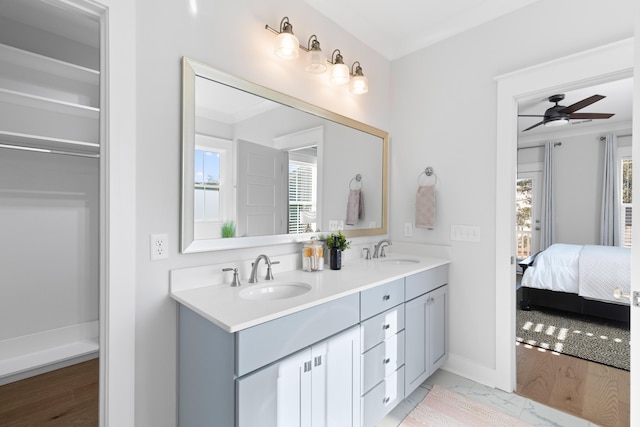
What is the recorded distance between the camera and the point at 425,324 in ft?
6.99

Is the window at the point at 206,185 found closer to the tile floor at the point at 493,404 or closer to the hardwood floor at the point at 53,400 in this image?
the hardwood floor at the point at 53,400

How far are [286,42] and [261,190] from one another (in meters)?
0.85

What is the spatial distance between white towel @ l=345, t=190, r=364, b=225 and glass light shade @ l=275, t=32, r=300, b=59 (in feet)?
3.46

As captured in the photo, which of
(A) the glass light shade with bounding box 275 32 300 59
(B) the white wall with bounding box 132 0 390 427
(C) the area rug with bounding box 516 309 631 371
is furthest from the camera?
(C) the area rug with bounding box 516 309 631 371

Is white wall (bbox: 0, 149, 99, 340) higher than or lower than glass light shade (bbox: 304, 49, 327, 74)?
lower

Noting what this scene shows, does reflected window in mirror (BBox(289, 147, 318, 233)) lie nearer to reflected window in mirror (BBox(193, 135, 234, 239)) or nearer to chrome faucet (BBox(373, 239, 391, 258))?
reflected window in mirror (BBox(193, 135, 234, 239))

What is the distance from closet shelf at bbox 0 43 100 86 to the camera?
1.95 metres

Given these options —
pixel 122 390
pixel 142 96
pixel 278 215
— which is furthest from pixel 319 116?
pixel 122 390

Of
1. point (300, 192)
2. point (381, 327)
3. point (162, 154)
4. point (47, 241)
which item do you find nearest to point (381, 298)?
point (381, 327)

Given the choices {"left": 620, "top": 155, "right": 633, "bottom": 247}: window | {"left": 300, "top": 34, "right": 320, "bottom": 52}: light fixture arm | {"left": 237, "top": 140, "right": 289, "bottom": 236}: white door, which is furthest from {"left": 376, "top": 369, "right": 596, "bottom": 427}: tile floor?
{"left": 620, "top": 155, "right": 633, "bottom": 247}: window

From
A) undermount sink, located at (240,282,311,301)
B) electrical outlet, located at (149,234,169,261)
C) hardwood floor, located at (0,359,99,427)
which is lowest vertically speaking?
hardwood floor, located at (0,359,99,427)

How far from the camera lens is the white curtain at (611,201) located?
4.98 m

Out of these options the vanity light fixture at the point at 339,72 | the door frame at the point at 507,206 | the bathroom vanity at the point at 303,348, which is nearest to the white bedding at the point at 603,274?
the door frame at the point at 507,206

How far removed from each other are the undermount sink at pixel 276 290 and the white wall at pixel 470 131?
4.44 feet
